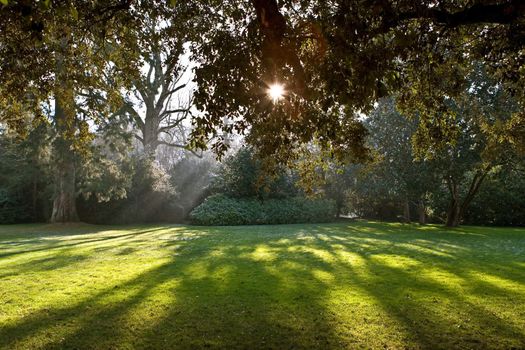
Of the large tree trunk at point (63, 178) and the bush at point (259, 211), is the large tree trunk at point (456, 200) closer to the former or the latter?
the bush at point (259, 211)

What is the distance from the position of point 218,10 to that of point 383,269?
698cm

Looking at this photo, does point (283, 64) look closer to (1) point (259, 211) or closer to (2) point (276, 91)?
(2) point (276, 91)

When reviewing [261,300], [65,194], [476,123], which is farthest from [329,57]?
[65,194]

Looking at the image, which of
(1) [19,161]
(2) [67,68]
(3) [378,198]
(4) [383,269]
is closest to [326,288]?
(4) [383,269]

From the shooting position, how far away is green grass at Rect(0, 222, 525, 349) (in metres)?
5.40

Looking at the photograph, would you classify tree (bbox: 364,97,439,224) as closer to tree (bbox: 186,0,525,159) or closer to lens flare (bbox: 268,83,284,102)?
tree (bbox: 186,0,525,159)

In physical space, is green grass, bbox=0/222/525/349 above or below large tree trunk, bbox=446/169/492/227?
below

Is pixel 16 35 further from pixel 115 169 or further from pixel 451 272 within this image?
pixel 115 169

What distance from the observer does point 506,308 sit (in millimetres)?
6598

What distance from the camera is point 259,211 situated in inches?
1094

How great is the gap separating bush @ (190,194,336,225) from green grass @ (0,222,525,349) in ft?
47.3

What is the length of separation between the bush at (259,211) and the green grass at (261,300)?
14.4 m

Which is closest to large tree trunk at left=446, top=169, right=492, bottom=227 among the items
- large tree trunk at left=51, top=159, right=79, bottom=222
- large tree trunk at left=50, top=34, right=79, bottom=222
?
large tree trunk at left=50, top=34, right=79, bottom=222

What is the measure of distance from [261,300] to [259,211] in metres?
20.7
